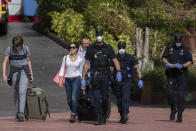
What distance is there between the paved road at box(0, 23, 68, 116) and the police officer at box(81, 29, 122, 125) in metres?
2.99

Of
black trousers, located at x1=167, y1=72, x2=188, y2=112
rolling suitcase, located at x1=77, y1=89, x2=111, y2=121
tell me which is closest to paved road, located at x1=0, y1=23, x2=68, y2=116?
rolling suitcase, located at x1=77, y1=89, x2=111, y2=121

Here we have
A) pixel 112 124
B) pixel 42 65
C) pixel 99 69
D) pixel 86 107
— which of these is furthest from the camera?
pixel 42 65

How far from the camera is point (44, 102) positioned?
466 inches

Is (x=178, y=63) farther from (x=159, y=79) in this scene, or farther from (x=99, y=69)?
(x=159, y=79)

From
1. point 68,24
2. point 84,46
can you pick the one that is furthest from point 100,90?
point 68,24

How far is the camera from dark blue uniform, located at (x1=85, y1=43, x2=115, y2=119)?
1123 centimetres

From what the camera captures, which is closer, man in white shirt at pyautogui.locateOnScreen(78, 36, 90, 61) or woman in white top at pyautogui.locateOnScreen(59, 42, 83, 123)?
woman in white top at pyautogui.locateOnScreen(59, 42, 83, 123)

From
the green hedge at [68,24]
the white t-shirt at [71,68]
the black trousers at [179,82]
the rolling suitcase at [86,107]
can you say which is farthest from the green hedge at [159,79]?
the green hedge at [68,24]

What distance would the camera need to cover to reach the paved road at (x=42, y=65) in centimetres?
1530

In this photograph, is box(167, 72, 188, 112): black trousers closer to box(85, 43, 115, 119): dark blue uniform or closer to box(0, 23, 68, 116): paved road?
box(85, 43, 115, 119): dark blue uniform

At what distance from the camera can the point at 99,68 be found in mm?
11258

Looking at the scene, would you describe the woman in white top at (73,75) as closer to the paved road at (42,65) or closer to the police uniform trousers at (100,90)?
the police uniform trousers at (100,90)

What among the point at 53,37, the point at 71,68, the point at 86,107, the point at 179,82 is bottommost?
the point at 53,37

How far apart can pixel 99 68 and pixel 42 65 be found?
1070cm
